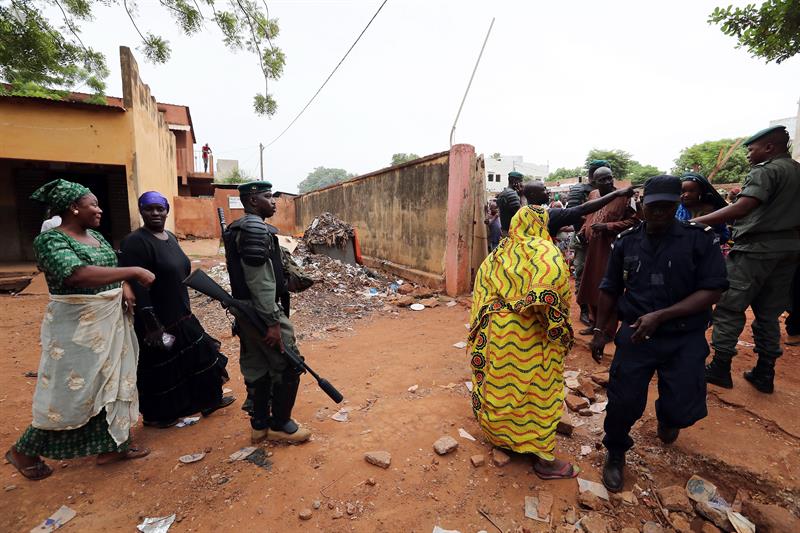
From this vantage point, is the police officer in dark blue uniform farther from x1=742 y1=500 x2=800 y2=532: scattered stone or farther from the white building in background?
the white building in background

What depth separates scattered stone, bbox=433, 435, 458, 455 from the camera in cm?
248

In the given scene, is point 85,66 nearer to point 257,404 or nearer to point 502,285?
point 257,404

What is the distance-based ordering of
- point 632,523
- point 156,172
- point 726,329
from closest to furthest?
point 632,523 < point 726,329 < point 156,172

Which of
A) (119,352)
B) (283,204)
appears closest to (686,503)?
(119,352)

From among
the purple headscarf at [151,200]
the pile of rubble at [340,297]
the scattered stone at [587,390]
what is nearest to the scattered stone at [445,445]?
the scattered stone at [587,390]

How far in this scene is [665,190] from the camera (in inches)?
78.4

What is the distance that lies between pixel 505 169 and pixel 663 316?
1923 inches

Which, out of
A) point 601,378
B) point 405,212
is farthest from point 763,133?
point 405,212

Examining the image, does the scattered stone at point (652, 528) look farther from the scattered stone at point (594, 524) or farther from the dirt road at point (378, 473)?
the scattered stone at point (594, 524)

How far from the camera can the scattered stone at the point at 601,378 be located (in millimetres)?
3341

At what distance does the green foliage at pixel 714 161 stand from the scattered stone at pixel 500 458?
22.9 m

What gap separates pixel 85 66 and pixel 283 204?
1426 centimetres

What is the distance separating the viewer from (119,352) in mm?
2396

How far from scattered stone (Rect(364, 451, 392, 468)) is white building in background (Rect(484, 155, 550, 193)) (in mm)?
41908
